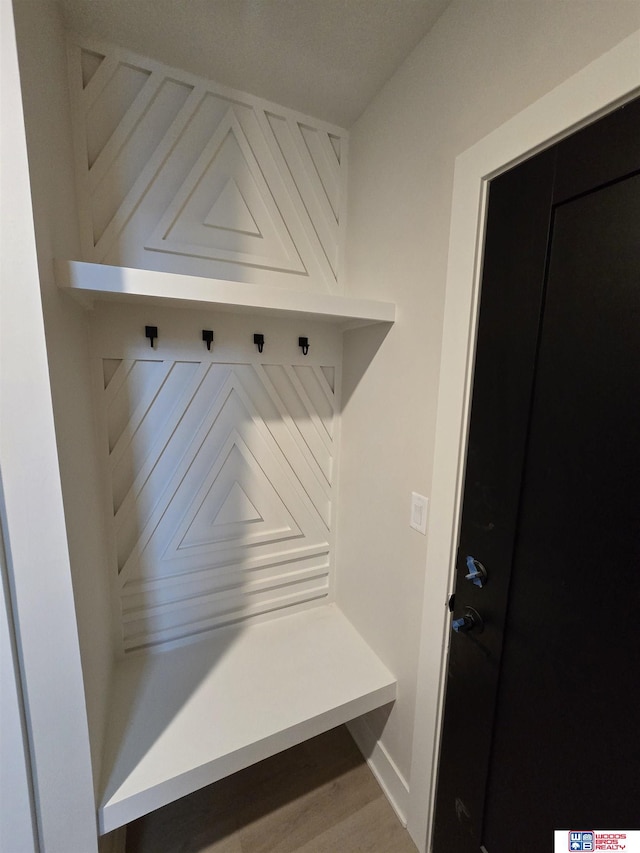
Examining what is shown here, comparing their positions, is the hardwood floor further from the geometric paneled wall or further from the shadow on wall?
the shadow on wall

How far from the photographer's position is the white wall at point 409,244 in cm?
78

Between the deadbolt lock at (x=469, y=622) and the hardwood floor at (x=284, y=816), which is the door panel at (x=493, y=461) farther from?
the hardwood floor at (x=284, y=816)

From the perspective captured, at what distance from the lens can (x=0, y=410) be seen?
71cm

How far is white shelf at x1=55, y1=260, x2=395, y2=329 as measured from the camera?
89 cm

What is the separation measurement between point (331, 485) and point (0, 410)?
1278 millimetres

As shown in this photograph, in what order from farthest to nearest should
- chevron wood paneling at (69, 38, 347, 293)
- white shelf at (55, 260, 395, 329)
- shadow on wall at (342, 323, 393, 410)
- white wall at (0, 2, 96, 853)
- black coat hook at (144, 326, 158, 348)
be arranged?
shadow on wall at (342, 323, 393, 410), black coat hook at (144, 326, 158, 348), chevron wood paneling at (69, 38, 347, 293), white shelf at (55, 260, 395, 329), white wall at (0, 2, 96, 853)

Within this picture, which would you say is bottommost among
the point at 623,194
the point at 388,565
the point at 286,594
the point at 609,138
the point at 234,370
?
the point at 286,594

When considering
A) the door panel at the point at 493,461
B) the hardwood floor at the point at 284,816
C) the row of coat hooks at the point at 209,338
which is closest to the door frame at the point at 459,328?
the door panel at the point at 493,461

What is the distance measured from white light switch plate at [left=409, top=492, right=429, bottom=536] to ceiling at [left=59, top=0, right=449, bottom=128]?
4.64 feet

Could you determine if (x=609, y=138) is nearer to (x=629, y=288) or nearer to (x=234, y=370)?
(x=629, y=288)

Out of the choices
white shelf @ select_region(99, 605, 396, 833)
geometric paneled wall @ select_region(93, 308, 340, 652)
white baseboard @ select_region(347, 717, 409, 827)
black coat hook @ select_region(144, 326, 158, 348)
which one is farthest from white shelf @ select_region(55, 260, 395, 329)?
white baseboard @ select_region(347, 717, 409, 827)

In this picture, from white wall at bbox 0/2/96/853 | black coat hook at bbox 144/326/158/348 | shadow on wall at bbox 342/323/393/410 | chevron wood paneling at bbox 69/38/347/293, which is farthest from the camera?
shadow on wall at bbox 342/323/393/410

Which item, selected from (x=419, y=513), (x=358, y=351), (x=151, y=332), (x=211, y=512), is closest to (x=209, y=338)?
(x=151, y=332)

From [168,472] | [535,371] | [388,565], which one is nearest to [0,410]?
[168,472]
